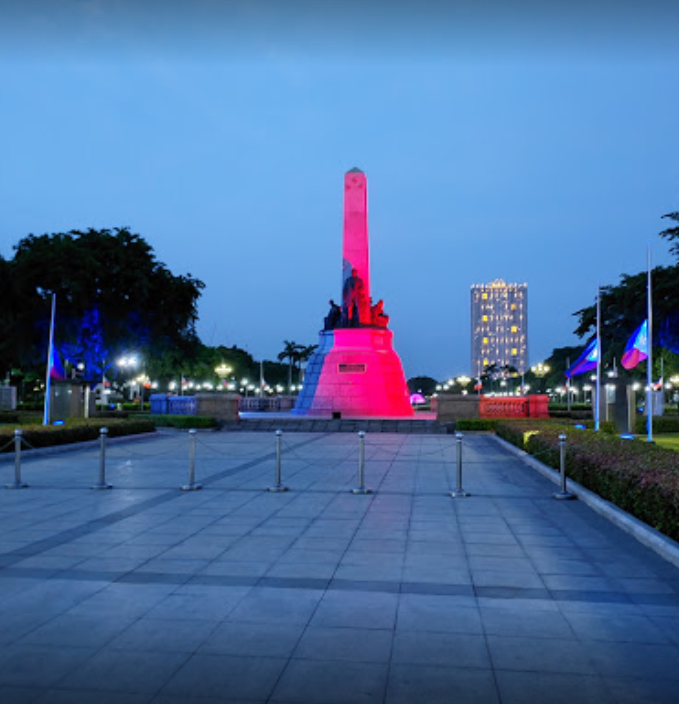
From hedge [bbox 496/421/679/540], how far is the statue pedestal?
1967 centimetres

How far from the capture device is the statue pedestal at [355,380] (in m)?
36.4

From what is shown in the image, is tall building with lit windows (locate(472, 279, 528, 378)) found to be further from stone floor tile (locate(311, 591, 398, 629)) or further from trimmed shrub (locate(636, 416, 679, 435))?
stone floor tile (locate(311, 591, 398, 629))

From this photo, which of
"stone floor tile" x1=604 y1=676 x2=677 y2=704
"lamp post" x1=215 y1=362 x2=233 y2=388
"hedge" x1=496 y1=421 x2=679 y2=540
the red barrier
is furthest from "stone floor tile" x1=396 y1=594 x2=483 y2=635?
"lamp post" x1=215 y1=362 x2=233 y2=388

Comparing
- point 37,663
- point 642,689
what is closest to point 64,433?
point 37,663

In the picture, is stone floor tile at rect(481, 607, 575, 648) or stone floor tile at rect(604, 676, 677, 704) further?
stone floor tile at rect(481, 607, 575, 648)

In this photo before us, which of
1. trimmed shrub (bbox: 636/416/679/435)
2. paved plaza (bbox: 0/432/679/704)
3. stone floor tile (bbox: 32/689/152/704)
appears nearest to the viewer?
stone floor tile (bbox: 32/689/152/704)

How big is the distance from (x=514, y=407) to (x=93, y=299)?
76.0ft

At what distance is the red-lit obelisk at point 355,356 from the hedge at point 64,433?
12.3 metres

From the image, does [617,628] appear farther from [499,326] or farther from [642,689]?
[499,326]

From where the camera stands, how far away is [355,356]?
3675 centimetres

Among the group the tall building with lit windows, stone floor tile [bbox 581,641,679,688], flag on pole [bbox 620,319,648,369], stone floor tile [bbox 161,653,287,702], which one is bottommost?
stone floor tile [bbox 161,653,287,702]

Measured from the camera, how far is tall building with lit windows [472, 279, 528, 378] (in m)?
186

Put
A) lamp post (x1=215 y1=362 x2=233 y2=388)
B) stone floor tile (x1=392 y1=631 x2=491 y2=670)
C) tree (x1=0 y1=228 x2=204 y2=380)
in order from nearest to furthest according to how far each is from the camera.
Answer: stone floor tile (x1=392 y1=631 x2=491 y2=670) < tree (x1=0 y1=228 x2=204 y2=380) < lamp post (x1=215 y1=362 x2=233 y2=388)

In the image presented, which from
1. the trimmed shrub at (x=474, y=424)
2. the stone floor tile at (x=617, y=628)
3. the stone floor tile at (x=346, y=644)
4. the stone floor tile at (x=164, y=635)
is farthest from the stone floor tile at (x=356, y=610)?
the trimmed shrub at (x=474, y=424)
